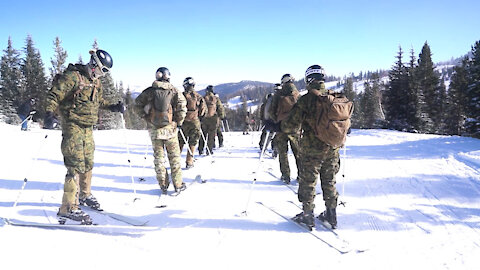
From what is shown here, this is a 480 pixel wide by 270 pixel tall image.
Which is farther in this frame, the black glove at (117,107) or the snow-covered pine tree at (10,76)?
the snow-covered pine tree at (10,76)

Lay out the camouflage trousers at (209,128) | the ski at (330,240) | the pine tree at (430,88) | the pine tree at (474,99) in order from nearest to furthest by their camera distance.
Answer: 1. the ski at (330,240)
2. the camouflage trousers at (209,128)
3. the pine tree at (474,99)
4. the pine tree at (430,88)

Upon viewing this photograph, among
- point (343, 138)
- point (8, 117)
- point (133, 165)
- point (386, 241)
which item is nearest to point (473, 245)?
point (386, 241)

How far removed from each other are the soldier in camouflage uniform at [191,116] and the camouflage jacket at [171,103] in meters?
2.53

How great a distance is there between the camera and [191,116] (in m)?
8.45

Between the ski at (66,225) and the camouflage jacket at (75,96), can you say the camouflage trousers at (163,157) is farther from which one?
the ski at (66,225)

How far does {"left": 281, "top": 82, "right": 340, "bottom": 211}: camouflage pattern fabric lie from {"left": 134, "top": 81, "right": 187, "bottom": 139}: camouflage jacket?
261cm

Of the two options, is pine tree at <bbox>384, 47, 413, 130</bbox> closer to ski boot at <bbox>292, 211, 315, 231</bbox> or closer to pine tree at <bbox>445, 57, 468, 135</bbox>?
pine tree at <bbox>445, 57, 468, 135</bbox>

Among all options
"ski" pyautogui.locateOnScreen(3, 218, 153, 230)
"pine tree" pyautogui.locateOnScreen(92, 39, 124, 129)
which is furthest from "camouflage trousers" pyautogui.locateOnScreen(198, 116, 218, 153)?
"pine tree" pyautogui.locateOnScreen(92, 39, 124, 129)

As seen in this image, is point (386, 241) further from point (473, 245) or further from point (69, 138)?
point (69, 138)

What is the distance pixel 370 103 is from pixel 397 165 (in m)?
38.1

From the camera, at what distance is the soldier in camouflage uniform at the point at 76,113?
4.08 m

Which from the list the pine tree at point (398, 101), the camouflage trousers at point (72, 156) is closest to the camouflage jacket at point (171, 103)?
the camouflage trousers at point (72, 156)

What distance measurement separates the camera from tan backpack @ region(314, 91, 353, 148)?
3.79 meters

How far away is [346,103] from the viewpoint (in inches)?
152
